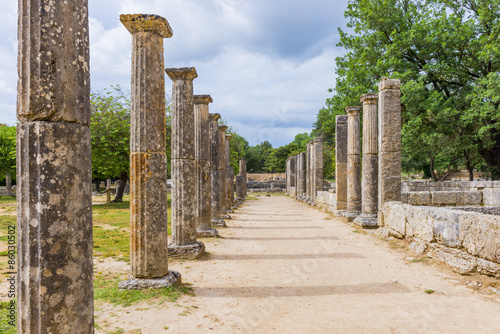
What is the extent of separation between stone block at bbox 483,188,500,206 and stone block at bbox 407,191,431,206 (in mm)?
1977

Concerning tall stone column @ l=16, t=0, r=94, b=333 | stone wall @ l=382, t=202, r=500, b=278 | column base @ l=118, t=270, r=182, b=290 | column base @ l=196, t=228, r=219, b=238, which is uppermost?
tall stone column @ l=16, t=0, r=94, b=333

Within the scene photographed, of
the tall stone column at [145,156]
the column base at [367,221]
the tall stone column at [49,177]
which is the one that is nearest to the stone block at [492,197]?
the column base at [367,221]

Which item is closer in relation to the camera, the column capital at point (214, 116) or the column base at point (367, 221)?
the column base at point (367, 221)

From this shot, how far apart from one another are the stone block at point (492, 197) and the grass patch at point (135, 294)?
36.5ft

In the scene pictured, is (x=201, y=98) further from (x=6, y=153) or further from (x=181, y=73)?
(x=6, y=153)

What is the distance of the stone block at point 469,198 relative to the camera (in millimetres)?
11883

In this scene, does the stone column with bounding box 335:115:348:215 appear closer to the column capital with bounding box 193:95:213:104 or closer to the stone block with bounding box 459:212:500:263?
the column capital with bounding box 193:95:213:104

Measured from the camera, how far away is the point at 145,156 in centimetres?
536

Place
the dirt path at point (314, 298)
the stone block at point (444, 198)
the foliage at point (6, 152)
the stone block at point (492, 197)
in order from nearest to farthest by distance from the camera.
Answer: the dirt path at point (314, 298)
the stone block at point (492, 197)
the stone block at point (444, 198)
the foliage at point (6, 152)

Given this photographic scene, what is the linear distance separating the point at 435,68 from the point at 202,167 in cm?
1453

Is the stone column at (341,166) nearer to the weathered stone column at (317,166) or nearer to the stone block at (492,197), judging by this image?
the stone block at (492,197)

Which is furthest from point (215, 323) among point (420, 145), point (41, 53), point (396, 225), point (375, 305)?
point (420, 145)

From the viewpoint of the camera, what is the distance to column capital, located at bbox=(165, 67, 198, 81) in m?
7.70

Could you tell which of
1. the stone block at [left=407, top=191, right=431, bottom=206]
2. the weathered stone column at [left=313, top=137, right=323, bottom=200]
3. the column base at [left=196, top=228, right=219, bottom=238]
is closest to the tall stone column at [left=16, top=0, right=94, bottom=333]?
the column base at [left=196, top=228, right=219, bottom=238]
